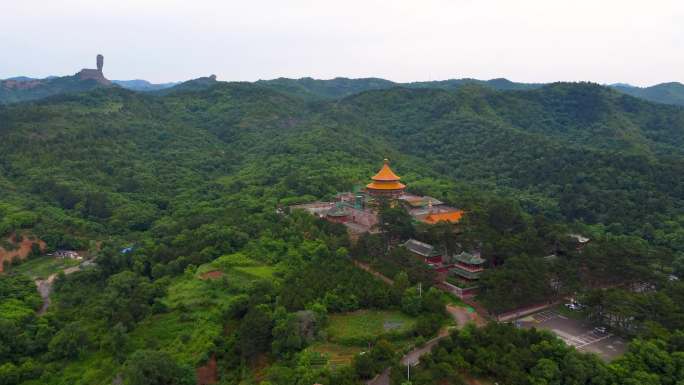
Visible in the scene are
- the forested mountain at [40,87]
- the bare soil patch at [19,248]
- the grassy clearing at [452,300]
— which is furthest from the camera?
the forested mountain at [40,87]

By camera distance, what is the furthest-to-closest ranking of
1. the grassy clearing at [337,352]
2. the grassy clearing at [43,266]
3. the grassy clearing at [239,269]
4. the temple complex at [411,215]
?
the grassy clearing at [43,266]
the grassy clearing at [239,269]
the temple complex at [411,215]
the grassy clearing at [337,352]

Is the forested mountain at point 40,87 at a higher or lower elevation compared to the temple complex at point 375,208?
higher

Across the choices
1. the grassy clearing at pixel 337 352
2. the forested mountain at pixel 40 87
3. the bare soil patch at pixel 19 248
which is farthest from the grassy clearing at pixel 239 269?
the forested mountain at pixel 40 87

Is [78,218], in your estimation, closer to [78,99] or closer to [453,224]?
[453,224]

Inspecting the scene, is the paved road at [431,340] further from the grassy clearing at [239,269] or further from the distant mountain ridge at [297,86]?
the distant mountain ridge at [297,86]

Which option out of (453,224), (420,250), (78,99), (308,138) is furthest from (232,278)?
(78,99)

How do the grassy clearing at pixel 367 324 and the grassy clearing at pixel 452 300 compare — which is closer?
the grassy clearing at pixel 367 324

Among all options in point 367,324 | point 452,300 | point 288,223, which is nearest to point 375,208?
point 288,223
